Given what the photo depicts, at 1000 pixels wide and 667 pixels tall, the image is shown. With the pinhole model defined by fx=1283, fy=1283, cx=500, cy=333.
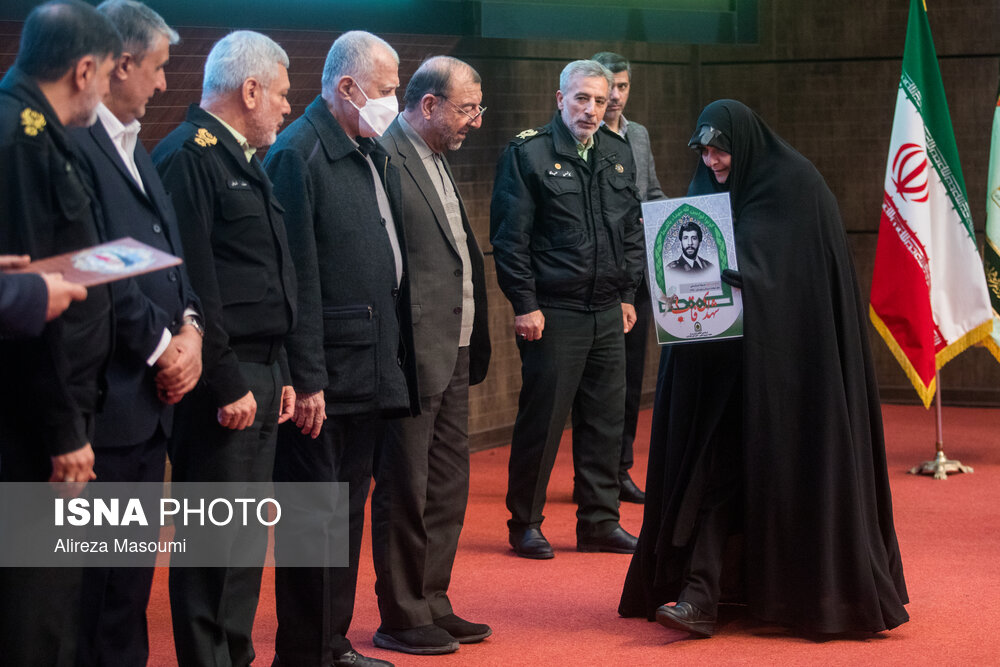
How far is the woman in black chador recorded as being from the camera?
11.5ft

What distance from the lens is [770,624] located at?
3.67 meters

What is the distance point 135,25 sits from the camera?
2.53 m

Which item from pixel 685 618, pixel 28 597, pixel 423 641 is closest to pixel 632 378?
pixel 685 618

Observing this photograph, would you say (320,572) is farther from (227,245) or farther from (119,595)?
(227,245)

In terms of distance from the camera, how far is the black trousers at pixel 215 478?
2.77 m

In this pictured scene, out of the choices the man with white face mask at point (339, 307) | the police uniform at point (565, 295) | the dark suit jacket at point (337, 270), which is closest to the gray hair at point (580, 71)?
the police uniform at point (565, 295)

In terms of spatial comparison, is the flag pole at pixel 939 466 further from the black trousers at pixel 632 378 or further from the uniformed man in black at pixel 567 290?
the uniformed man in black at pixel 567 290

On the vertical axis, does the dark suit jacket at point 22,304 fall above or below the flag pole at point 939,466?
above

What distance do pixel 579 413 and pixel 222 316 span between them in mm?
2359

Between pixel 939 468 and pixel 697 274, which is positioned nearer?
pixel 697 274

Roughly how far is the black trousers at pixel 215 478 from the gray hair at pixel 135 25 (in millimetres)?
714

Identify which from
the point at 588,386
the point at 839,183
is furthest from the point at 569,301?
the point at 839,183

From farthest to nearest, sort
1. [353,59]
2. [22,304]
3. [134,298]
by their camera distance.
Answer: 1. [353,59]
2. [134,298]
3. [22,304]

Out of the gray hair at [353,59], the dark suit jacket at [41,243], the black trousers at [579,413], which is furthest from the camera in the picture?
the black trousers at [579,413]
